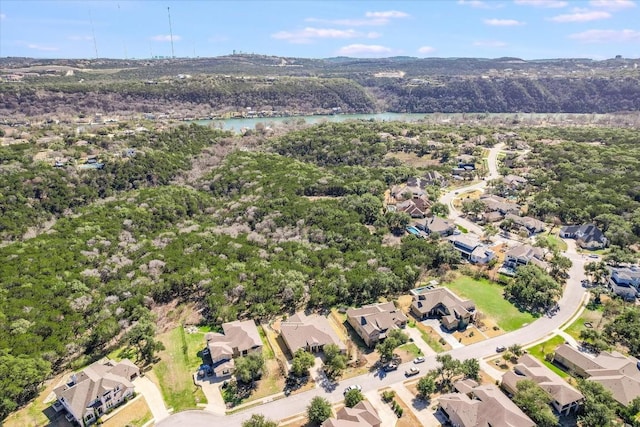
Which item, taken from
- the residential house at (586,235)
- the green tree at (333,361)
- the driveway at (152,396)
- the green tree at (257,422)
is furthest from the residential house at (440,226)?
the driveway at (152,396)

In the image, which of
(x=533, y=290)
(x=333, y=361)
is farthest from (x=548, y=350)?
(x=333, y=361)

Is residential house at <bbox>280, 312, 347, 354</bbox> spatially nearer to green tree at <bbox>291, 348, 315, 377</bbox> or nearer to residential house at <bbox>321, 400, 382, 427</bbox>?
green tree at <bbox>291, 348, 315, 377</bbox>

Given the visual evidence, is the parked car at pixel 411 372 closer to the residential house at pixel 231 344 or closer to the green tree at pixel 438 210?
the residential house at pixel 231 344

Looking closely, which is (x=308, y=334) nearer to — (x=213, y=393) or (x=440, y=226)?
(x=213, y=393)

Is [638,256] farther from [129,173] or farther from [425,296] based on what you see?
[129,173]

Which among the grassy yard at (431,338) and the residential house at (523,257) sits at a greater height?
the residential house at (523,257)

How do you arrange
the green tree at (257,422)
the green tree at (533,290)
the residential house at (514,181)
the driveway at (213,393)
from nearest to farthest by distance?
the green tree at (257,422)
the driveway at (213,393)
the green tree at (533,290)
the residential house at (514,181)

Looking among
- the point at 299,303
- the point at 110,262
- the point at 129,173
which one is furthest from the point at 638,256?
the point at 129,173
